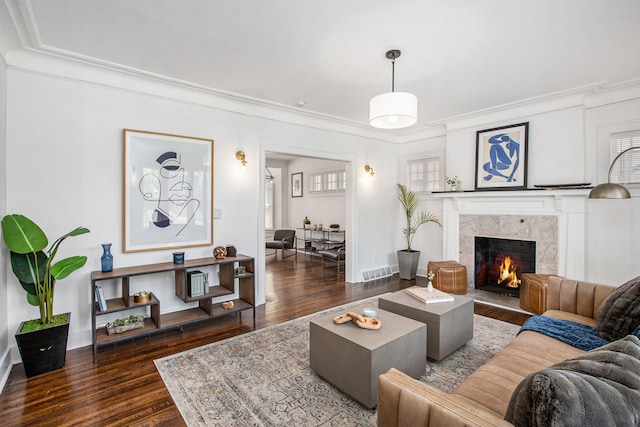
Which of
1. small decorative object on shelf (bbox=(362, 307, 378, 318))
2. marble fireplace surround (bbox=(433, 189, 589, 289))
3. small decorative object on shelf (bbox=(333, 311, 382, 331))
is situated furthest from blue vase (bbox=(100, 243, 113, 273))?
marble fireplace surround (bbox=(433, 189, 589, 289))

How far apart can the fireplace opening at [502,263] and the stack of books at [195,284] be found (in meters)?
4.23

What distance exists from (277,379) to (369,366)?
0.87m

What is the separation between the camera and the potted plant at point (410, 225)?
5.83 meters

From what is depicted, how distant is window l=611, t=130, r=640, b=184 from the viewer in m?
3.76

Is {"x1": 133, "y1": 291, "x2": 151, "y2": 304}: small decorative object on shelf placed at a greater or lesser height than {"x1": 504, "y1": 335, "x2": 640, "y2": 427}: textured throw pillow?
lesser

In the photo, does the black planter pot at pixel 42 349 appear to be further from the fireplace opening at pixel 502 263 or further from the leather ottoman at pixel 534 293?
the fireplace opening at pixel 502 263

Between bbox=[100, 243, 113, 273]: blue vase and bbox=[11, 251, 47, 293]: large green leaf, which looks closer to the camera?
bbox=[11, 251, 47, 293]: large green leaf

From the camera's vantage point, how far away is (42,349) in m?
2.59

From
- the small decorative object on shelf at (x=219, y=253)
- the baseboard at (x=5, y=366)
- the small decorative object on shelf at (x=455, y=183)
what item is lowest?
the baseboard at (x=5, y=366)

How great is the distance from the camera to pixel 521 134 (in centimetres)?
457

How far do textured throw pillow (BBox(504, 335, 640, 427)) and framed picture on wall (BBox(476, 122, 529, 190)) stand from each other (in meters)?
4.03

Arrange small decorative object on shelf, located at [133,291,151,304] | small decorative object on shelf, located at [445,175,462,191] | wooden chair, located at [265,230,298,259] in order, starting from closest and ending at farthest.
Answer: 1. small decorative object on shelf, located at [133,291,151,304]
2. small decorative object on shelf, located at [445,175,462,191]
3. wooden chair, located at [265,230,298,259]

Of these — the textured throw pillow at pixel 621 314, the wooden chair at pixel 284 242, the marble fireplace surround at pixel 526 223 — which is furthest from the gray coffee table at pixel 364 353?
the wooden chair at pixel 284 242

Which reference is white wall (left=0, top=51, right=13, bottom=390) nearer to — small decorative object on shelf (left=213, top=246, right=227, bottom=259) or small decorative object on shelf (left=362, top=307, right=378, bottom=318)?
small decorative object on shelf (left=213, top=246, right=227, bottom=259)
